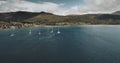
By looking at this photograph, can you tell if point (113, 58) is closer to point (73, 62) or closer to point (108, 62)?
point (108, 62)

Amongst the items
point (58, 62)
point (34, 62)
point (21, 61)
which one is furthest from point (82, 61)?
point (21, 61)

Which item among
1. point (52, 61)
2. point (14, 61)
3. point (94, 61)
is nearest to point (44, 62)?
point (52, 61)

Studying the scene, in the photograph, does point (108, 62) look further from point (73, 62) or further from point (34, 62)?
point (34, 62)

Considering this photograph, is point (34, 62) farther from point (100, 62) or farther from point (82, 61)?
point (100, 62)

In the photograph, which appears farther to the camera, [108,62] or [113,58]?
[113,58]

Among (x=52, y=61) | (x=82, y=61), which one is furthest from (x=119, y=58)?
(x=52, y=61)

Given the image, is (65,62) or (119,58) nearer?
(65,62)
